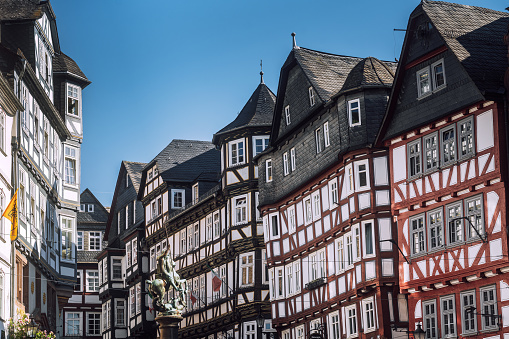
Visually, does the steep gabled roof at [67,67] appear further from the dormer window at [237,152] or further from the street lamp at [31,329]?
the street lamp at [31,329]

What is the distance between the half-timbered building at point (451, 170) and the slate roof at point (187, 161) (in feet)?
99.4

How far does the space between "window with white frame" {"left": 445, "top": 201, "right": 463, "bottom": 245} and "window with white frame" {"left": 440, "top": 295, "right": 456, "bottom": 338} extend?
207cm

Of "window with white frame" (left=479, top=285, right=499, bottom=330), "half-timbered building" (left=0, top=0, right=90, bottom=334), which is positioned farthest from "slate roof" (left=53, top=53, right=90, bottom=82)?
"window with white frame" (left=479, top=285, right=499, bottom=330)

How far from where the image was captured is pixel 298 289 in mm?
48531

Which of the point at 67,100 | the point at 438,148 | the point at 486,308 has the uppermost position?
the point at 67,100

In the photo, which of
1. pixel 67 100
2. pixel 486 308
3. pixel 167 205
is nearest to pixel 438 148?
pixel 486 308

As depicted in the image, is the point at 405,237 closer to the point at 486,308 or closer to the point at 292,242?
the point at 486,308

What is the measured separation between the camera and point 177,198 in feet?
230

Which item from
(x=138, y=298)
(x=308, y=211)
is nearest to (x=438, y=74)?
(x=308, y=211)

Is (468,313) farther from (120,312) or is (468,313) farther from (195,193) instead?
(120,312)

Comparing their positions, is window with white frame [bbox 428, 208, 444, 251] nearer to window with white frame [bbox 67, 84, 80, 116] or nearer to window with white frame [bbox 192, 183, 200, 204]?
window with white frame [bbox 67, 84, 80, 116]

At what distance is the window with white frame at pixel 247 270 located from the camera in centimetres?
5741

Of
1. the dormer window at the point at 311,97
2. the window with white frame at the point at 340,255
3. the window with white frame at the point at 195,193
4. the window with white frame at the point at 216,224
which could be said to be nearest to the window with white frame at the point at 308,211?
the window with white frame at the point at 340,255

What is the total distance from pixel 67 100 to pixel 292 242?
13.0 m
